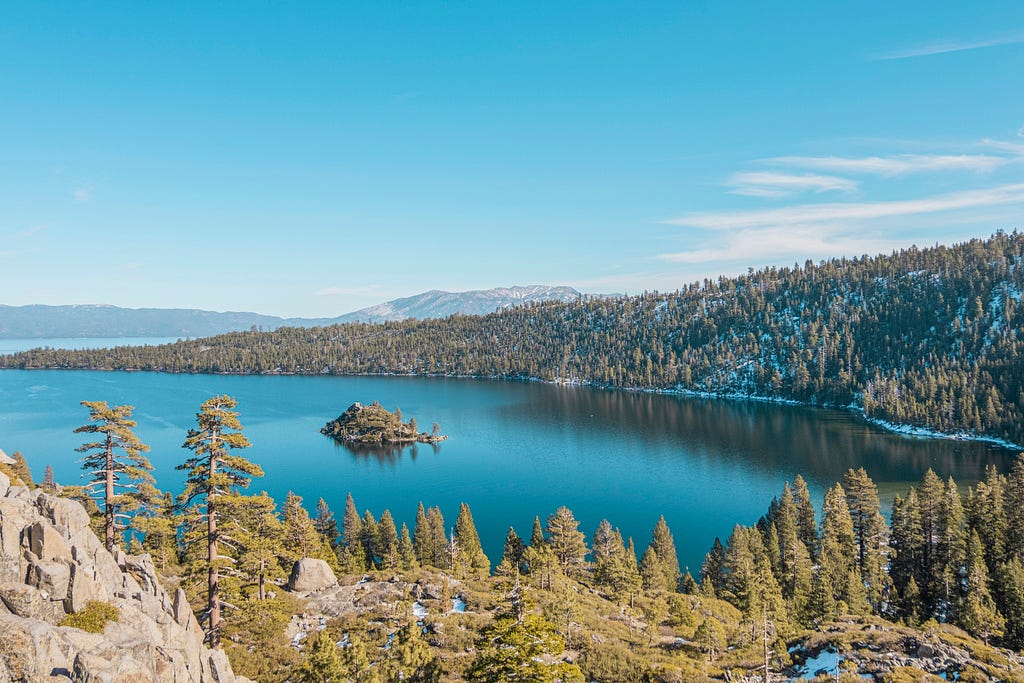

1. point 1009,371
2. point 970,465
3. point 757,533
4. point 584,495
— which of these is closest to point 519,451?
point 584,495

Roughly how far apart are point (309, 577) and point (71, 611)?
100 ft

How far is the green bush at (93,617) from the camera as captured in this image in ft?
55.0

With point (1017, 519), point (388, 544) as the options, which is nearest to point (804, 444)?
point (1017, 519)

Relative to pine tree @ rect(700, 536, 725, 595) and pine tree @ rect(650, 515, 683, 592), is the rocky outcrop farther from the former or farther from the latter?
pine tree @ rect(700, 536, 725, 595)

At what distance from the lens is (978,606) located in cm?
4881

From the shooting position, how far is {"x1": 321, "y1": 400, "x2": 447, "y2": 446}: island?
16612cm

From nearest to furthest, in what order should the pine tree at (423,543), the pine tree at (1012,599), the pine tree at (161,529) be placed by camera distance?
the pine tree at (161,529), the pine tree at (1012,599), the pine tree at (423,543)

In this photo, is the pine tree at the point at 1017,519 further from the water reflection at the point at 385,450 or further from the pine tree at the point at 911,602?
the water reflection at the point at 385,450

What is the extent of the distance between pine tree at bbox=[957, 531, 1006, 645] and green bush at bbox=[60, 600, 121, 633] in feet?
195

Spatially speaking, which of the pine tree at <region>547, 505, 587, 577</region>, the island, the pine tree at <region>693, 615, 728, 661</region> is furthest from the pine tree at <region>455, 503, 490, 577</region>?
the island

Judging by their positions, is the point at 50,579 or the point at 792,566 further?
the point at 792,566

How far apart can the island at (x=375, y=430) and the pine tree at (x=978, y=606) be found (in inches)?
5031

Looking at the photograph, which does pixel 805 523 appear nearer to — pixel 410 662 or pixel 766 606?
pixel 766 606

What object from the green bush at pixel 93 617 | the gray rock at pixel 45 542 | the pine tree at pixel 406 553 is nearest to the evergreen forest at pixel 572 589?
the pine tree at pixel 406 553
